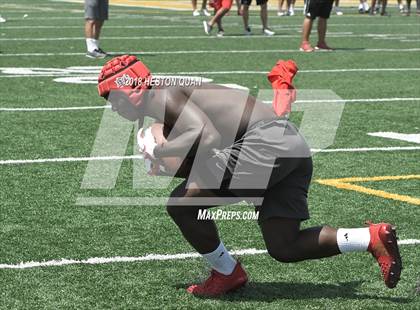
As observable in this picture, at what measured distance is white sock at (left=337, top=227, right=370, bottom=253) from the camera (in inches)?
207

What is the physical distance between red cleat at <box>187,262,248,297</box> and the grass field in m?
0.05

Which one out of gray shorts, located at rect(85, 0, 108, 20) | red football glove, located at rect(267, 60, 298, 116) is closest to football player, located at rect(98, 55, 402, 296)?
red football glove, located at rect(267, 60, 298, 116)

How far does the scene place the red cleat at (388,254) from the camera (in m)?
5.18

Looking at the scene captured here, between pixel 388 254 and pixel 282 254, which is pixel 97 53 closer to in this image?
pixel 282 254

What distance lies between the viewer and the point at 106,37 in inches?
839

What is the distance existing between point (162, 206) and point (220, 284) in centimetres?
218

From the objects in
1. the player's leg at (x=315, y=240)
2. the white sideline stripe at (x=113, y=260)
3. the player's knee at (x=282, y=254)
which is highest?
the player's leg at (x=315, y=240)

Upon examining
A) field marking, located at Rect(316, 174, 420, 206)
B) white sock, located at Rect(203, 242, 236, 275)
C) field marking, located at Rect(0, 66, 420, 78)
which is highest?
white sock, located at Rect(203, 242, 236, 275)

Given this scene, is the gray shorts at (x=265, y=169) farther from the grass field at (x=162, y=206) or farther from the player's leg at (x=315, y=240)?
the grass field at (x=162, y=206)

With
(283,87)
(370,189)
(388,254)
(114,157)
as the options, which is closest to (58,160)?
(114,157)

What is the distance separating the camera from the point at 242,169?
5340 mm

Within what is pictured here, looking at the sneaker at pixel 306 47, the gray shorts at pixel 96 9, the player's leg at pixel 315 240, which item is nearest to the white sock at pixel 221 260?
the player's leg at pixel 315 240

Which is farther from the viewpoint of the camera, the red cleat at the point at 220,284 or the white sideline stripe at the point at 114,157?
the white sideline stripe at the point at 114,157

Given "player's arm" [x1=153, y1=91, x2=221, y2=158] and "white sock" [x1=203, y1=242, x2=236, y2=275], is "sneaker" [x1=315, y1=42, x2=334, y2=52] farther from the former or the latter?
"player's arm" [x1=153, y1=91, x2=221, y2=158]
